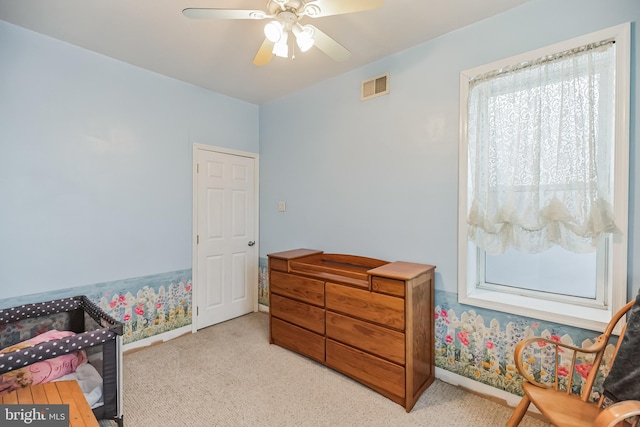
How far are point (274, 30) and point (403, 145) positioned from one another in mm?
1396

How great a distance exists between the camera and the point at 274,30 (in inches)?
57.7

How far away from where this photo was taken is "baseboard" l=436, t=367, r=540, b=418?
6.37 ft

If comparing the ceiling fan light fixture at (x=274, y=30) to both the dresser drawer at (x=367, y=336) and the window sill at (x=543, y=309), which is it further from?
the window sill at (x=543, y=309)

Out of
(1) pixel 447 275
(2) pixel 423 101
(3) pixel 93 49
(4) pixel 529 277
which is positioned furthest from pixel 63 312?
(4) pixel 529 277

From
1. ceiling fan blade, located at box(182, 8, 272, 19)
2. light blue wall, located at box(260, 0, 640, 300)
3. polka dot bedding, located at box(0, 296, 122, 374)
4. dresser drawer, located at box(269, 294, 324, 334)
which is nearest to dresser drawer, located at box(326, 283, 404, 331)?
dresser drawer, located at box(269, 294, 324, 334)

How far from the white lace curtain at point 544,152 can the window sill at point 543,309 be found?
0.36 metres

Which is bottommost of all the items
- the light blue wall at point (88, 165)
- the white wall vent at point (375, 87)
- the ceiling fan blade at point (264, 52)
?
the light blue wall at point (88, 165)

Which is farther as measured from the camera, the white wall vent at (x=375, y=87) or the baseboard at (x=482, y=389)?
the white wall vent at (x=375, y=87)

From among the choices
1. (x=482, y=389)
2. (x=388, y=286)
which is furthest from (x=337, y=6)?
(x=482, y=389)

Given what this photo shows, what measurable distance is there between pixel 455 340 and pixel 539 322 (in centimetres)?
57

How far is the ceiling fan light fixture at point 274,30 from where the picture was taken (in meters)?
1.46

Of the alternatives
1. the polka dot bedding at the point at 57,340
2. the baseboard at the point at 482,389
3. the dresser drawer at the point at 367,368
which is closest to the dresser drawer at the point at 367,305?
the dresser drawer at the point at 367,368

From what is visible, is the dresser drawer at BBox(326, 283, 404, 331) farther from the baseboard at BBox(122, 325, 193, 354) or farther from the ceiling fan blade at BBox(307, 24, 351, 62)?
the baseboard at BBox(122, 325, 193, 354)

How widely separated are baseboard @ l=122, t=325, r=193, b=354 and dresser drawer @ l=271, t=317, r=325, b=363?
3.28ft
